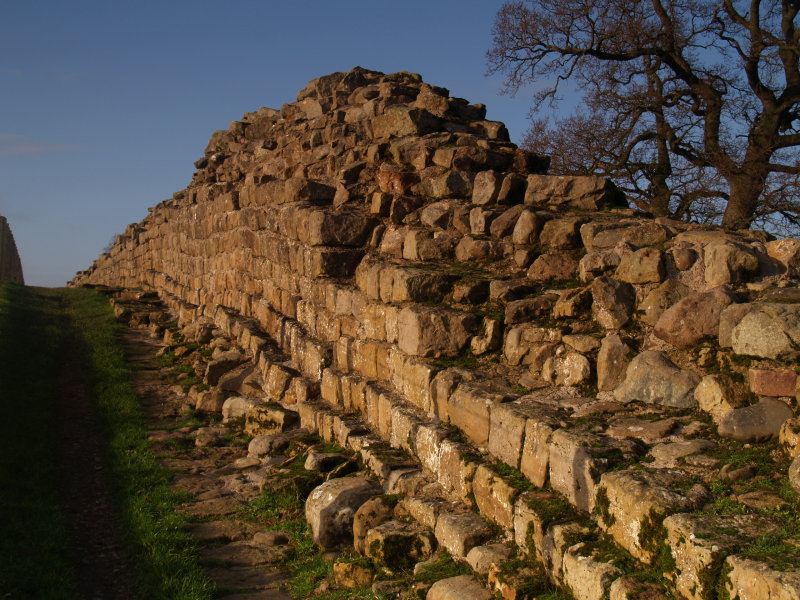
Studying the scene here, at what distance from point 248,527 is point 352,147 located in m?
5.58

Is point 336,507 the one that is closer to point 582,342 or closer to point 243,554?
point 243,554

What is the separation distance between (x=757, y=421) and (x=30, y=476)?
5.97 metres

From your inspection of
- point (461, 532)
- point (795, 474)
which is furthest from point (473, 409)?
point (795, 474)

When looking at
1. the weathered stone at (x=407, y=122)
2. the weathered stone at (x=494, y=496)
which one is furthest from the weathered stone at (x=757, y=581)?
the weathered stone at (x=407, y=122)

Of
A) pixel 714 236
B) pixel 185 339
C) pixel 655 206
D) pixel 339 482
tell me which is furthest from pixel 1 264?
pixel 714 236

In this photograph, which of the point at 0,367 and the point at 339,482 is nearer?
the point at 339,482

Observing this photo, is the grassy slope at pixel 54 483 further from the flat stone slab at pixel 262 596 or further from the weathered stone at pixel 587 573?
the weathered stone at pixel 587 573

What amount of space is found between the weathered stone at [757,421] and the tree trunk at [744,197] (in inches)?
345

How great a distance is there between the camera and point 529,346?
Answer: 18.7ft

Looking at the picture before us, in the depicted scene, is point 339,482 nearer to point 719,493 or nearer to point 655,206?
point 719,493

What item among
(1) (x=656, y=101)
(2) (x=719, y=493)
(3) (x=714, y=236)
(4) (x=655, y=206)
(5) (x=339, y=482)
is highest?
(1) (x=656, y=101)

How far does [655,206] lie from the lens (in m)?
13.4

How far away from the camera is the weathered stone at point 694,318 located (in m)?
4.70

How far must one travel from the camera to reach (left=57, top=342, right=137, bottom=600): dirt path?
17.1ft
